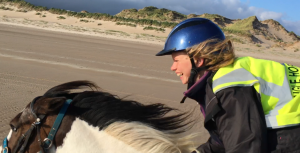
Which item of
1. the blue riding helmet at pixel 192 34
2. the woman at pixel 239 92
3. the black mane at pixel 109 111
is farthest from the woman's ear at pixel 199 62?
the black mane at pixel 109 111

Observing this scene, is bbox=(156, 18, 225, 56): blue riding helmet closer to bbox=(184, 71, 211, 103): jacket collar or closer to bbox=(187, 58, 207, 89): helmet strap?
bbox=(187, 58, 207, 89): helmet strap

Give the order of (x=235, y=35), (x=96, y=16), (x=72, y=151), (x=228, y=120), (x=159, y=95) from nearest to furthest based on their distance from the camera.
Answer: (x=228, y=120) < (x=72, y=151) < (x=159, y=95) < (x=235, y=35) < (x=96, y=16)

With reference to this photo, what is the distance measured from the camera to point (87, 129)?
6.35 feet

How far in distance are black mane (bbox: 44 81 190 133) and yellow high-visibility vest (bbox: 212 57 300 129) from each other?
1.83 feet

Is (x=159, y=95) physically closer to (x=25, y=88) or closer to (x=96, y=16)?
(x=25, y=88)

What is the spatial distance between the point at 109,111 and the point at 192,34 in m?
0.78

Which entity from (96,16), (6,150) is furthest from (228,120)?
(96,16)

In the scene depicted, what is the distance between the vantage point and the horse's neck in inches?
73.9

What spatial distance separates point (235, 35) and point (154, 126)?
3278 centimetres

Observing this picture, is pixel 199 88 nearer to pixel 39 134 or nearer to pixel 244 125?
Result: pixel 244 125

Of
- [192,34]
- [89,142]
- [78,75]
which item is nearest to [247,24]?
[78,75]

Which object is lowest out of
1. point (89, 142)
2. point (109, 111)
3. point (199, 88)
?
point (89, 142)

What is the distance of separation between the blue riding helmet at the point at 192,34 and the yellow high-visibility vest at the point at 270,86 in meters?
0.27

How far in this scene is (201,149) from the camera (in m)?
2.31
